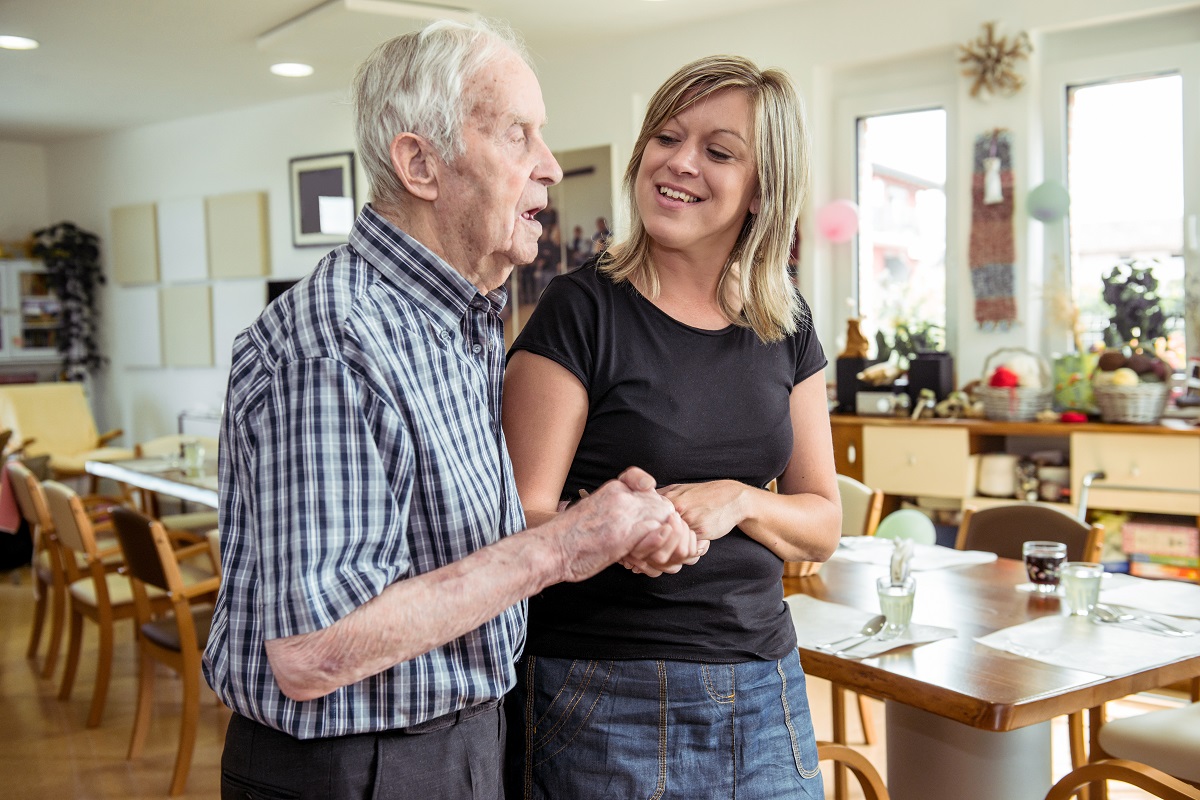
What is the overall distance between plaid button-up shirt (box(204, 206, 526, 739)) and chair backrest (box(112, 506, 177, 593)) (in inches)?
94.1

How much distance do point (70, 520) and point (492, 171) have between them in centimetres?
337

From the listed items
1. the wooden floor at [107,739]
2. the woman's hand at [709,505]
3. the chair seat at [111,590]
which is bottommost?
the wooden floor at [107,739]

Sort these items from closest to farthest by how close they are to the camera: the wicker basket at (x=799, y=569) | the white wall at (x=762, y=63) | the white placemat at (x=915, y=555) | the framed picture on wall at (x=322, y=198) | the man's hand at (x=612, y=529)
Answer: the man's hand at (x=612, y=529)
the wicker basket at (x=799, y=569)
the white placemat at (x=915, y=555)
the white wall at (x=762, y=63)
the framed picture on wall at (x=322, y=198)

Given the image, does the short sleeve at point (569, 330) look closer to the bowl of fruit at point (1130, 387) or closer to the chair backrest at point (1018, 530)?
the chair backrest at point (1018, 530)

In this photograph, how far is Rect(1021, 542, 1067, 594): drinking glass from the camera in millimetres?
2312

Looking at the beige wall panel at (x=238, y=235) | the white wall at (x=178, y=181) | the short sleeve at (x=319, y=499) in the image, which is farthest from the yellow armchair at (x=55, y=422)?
the short sleeve at (x=319, y=499)

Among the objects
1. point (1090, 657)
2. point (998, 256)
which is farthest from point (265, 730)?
point (998, 256)

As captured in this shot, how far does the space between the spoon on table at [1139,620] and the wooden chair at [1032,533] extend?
2.23 feet

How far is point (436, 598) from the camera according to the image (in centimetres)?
100

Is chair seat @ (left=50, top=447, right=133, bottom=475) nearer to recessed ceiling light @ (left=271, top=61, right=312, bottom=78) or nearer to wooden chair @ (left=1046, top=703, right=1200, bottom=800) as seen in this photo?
recessed ceiling light @ (left=271, top=61, right=312, bottom=78)

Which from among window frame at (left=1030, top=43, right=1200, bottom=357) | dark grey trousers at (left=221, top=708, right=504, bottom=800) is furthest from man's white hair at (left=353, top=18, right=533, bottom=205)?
window frame at (left=1030, top=43, right=1200, bottom=357)

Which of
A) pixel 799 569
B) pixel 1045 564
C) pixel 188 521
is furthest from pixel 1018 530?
pixel 188 521

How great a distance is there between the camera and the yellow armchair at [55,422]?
7879mm

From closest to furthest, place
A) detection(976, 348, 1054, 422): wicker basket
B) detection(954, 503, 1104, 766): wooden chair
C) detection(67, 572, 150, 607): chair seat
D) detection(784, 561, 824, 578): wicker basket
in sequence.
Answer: detection(784, 561, 824, 578): wicker basket
detection(954, 503, 1104, 766): wooden chair
detection(67, 572, 150, 607): chair seat
detection(976, 348, 1054, 422): wicker basket
